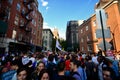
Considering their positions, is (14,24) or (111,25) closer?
(111,25)

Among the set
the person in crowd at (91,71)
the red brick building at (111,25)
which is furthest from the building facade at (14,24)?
the red brick building at (111,25)

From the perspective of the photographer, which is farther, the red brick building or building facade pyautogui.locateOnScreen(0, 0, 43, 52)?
the red brick building

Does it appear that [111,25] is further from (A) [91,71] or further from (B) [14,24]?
(A) [91,71]

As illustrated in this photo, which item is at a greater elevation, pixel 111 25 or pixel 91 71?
pixel 111 25

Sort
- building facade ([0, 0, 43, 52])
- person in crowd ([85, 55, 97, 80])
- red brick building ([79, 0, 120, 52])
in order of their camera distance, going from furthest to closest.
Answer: red brick building ([79, 0, 120, 52]) < building facade ([0, 0, 43, 52]) < person in crowd ([85, 55, 97, 80])

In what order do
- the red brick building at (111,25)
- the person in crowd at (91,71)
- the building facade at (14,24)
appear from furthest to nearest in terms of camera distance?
1. the red brick building at (111,25)
2. the building facade at (14,24)
3. the person in crowd at (91,71)

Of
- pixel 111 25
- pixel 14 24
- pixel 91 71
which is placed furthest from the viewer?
pixel 14 24

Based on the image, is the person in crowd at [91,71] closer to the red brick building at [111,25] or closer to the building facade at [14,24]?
the building facade at [14,24]

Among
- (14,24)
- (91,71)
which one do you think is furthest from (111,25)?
(91,71)

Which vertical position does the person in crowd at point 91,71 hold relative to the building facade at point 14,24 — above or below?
→ below

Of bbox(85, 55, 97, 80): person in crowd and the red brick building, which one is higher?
the red brick building

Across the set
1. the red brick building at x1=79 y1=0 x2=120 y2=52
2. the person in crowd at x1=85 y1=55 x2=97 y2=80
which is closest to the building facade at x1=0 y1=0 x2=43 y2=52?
the person in crowd at x1=85 y1=55 x2=97 y2=80

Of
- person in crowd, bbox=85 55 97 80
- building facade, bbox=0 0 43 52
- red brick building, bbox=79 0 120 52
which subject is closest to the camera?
person in crowd, bbox=85 55 97 80

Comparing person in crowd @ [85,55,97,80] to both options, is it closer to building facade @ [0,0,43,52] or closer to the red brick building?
building facade @ [0,0,43,52]
